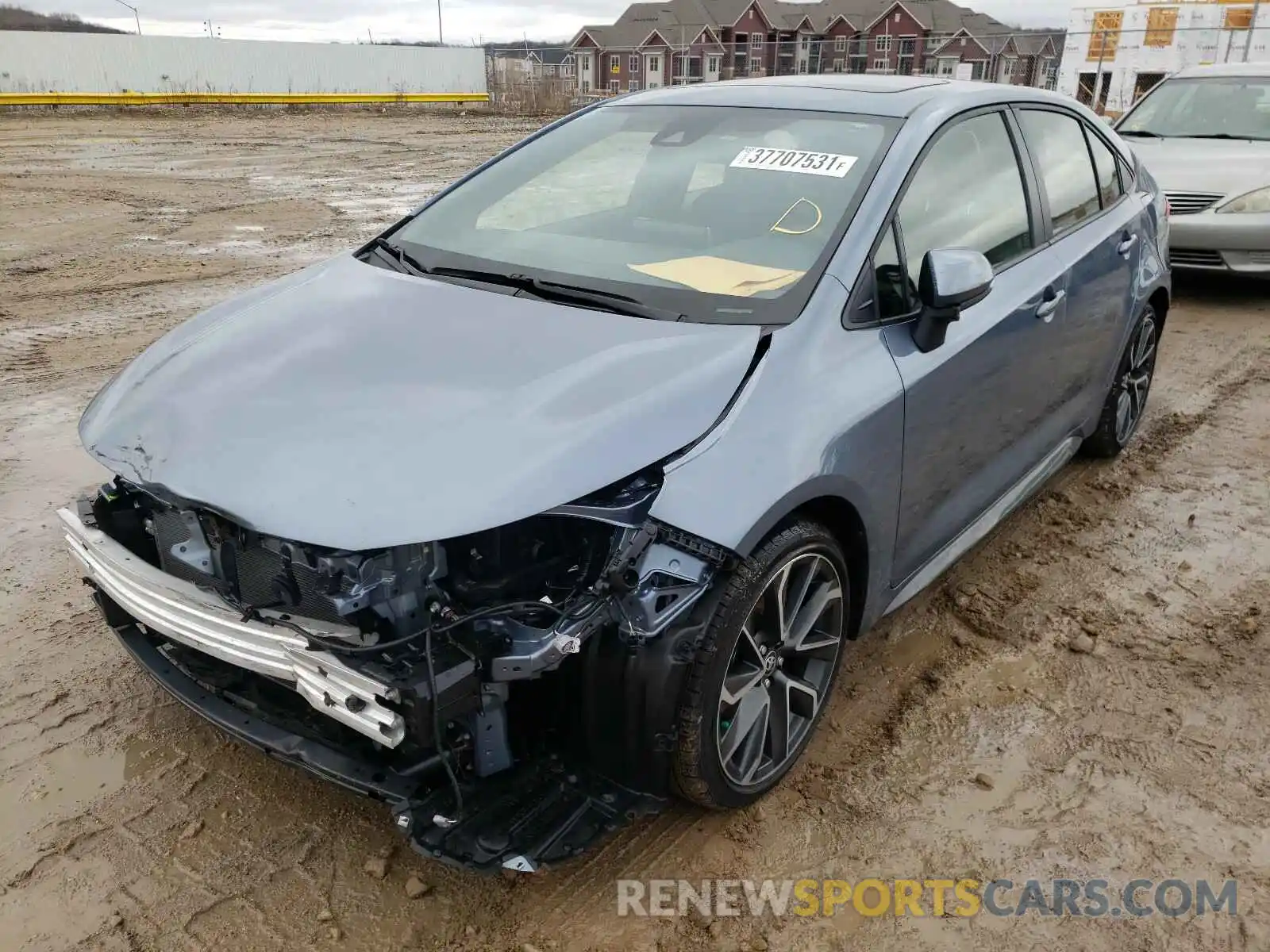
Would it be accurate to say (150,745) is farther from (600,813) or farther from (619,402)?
(619,402)

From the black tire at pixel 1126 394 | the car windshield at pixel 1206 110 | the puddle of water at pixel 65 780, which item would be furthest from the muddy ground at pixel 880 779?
the car windshield at pixel 1206 110

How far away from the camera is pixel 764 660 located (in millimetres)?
2582

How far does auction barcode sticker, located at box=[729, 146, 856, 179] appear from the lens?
9.98 ft

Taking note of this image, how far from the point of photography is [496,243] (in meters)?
3.26

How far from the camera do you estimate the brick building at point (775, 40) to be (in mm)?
40906

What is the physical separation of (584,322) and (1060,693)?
1974 millimetres

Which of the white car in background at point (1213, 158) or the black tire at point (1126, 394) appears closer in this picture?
the black tire at point (1126, 394)

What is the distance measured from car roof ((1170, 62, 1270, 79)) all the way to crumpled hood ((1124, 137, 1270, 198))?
3.40 ft

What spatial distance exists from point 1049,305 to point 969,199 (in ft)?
1.80

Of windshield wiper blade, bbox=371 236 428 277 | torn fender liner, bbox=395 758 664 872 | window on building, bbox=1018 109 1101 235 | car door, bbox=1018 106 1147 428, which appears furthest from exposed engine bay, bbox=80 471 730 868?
window on building, bbox=1018 109 1101 235

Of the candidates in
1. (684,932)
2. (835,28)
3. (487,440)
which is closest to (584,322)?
(487,440)

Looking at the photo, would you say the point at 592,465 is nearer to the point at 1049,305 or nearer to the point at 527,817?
the point at 527,817

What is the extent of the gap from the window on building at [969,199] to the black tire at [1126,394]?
4.63 ft

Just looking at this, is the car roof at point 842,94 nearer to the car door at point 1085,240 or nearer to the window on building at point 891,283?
the car door at point 1085,240
